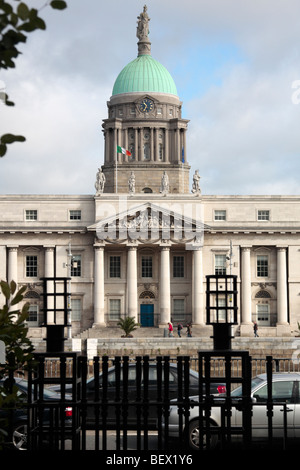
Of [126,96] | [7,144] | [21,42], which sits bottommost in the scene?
[7,144]

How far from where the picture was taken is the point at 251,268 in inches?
3009

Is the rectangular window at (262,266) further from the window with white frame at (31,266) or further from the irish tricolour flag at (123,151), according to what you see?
the window with white frame at (31,266)

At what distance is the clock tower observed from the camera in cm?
9204

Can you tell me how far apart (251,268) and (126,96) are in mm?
27819

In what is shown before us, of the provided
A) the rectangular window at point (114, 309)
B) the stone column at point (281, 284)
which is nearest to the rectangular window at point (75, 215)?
the rectangular window at point (114, 309)

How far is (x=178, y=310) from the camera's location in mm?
76312

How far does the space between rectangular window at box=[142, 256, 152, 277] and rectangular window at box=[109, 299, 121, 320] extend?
3.29m

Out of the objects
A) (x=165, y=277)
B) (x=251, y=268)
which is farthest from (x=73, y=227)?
(x=251, y=268)

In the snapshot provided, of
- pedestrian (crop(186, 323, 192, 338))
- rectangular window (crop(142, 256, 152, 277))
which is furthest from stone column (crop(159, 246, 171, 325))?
pedestrian (crop(186, 323, 192, 338))

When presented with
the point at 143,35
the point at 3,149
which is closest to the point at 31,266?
the point at 143,35

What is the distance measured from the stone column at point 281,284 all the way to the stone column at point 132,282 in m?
11.8

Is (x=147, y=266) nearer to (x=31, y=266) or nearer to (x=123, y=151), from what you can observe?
(x=31, y=266)
